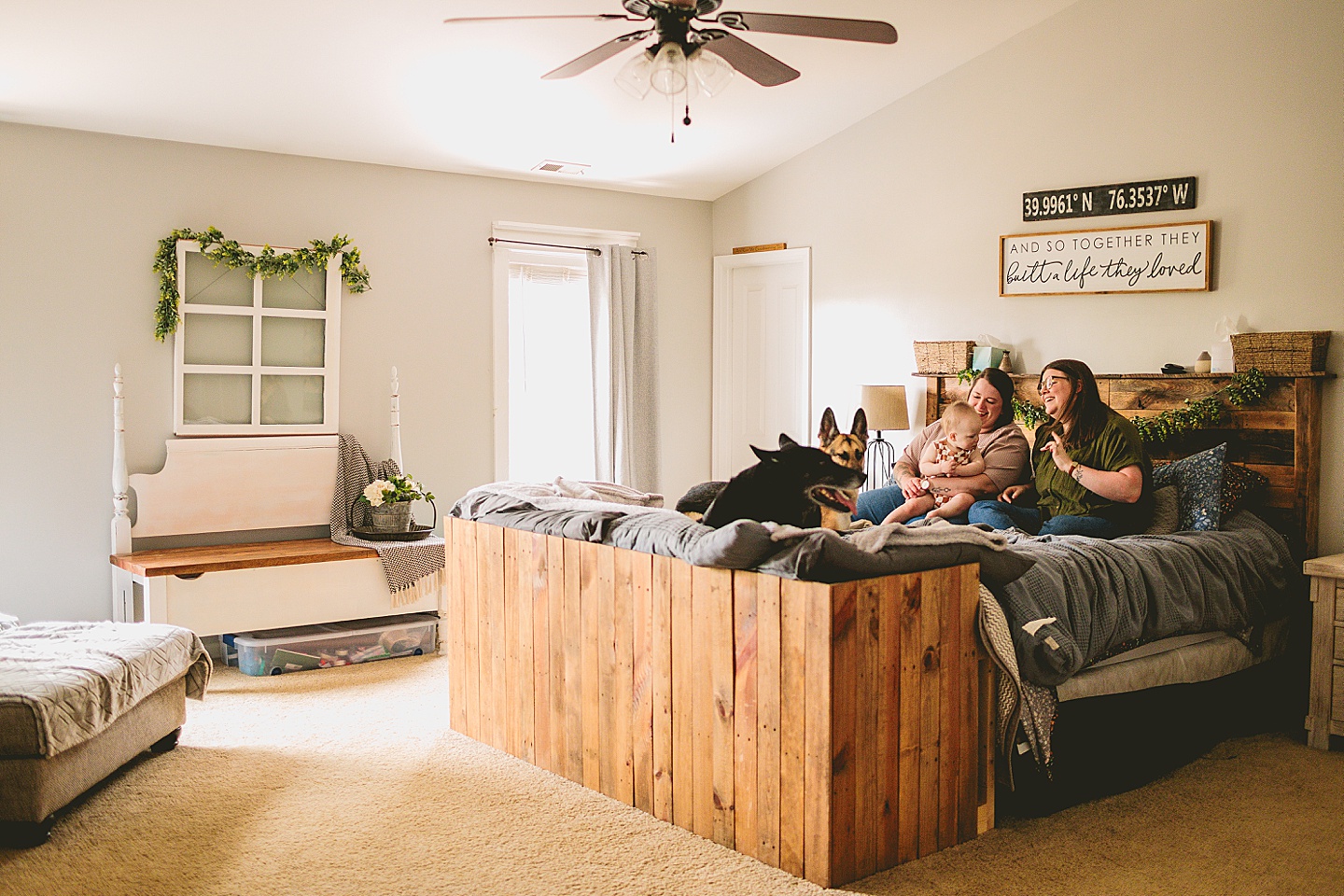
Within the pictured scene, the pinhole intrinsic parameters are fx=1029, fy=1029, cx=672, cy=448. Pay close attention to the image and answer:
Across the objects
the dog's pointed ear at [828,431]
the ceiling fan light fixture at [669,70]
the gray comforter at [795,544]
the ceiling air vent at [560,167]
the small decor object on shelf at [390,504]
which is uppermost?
the ceiling air vent at [560,167]

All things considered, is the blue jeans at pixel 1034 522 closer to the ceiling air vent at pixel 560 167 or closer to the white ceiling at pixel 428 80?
the white ceiling at pixel 428 80

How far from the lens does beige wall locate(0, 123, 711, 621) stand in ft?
14.4

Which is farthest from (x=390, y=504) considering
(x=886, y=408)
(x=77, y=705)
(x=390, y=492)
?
(x=886, y=408)

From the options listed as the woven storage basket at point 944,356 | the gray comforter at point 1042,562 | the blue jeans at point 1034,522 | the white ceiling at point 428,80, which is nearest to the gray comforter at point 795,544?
the gray comforter at point 1042,562

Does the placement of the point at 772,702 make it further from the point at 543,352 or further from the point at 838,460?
the point at 543,352

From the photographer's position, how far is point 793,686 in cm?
237

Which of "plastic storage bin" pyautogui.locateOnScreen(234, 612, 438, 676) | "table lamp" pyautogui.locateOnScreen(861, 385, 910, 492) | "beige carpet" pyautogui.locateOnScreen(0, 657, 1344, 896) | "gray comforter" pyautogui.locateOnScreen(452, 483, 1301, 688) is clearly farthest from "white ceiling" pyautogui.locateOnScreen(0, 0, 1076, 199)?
"beige carpet" pyautogui.locateOnScreen(0, 657, 1344, 896)

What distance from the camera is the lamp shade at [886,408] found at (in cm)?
516

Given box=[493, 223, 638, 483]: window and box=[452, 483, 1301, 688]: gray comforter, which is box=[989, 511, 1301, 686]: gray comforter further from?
box=[493, 223, 638, 483]: window

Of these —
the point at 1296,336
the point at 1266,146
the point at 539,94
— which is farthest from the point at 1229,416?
the point at 539,94

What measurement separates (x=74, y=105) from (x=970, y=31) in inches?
152

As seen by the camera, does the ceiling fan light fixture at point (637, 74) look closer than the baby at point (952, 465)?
Yes

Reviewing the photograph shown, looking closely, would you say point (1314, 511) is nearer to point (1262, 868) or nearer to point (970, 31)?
point (1262, 868)

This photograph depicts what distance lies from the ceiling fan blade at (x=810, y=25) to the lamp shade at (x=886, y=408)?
97.7 inches
